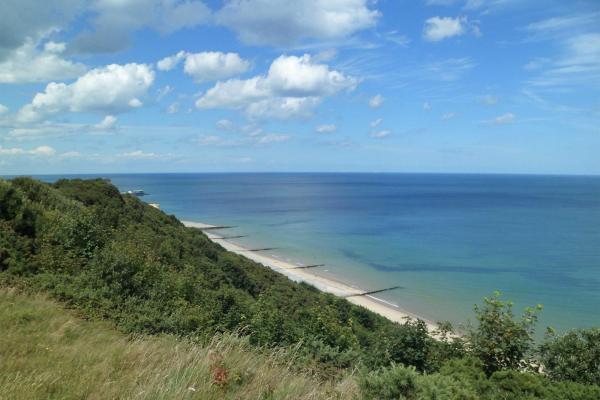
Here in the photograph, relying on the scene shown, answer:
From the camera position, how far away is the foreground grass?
4.09 m

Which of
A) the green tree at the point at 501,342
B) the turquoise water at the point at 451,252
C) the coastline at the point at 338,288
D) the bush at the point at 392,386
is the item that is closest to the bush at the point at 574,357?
the green tree at the point at 501,342

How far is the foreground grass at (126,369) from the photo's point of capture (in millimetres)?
4094

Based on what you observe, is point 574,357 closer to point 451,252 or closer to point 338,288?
point 338,288

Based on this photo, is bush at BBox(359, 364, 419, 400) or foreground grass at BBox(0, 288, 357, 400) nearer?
foreground grass at BBox(0, 288, 357, 400)

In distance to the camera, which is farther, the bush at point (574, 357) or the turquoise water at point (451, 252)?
the turquoise water at point (451, 252)

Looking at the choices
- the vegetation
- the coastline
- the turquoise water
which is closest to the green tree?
the vegetation

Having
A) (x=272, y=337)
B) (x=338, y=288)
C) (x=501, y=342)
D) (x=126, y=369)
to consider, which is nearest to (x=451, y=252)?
(x=338, y=288)

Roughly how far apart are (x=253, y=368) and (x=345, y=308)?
22.0 meters

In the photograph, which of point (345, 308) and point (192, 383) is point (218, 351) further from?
point (345, 308)

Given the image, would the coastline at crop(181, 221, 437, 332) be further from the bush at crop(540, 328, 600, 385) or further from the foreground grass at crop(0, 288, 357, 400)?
the foreground grass at crop(0, 288, 357, 400)

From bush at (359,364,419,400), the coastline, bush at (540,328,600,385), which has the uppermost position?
bush at (359,364,419,400)

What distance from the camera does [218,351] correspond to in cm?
558

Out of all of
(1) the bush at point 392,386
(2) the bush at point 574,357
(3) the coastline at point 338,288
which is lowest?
(3) the coastline at point 338,288

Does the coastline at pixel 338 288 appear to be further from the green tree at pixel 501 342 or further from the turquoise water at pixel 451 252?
the green tree at pixel 501 342
